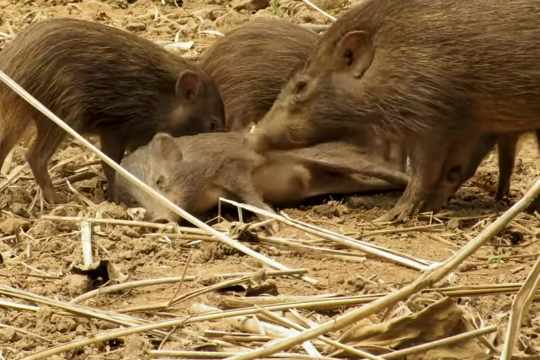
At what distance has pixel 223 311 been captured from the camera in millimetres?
4977

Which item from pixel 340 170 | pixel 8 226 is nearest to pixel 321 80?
pixel 340 170

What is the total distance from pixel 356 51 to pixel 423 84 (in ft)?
1.55

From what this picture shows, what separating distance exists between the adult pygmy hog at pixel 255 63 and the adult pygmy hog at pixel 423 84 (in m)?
0.74

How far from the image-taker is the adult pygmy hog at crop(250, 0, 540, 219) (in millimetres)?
6836

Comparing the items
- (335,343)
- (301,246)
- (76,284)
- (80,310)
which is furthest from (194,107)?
(335,343)

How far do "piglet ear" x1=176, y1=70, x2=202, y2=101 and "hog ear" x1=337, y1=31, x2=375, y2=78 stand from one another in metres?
1.23

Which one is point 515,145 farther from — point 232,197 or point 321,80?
point 232,197

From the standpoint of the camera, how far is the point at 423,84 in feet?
22.7

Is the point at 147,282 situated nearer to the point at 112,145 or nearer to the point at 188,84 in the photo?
the point at 112,145

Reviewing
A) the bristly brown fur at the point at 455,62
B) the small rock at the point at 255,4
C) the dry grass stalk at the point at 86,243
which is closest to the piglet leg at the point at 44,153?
the dry grass stalk at the point at 86,243

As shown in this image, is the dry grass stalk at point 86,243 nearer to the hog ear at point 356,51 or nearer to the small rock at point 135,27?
the hog ear at point 356,51

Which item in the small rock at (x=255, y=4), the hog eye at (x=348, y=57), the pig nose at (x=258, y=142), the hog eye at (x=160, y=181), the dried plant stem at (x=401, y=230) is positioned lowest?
the hog eye at (x=160, y=181)

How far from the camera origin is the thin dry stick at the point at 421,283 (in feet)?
12.7

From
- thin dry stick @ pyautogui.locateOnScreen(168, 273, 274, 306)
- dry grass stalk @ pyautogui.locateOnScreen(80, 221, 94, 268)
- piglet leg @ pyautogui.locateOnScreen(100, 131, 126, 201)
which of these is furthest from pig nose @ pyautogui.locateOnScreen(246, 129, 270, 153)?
thin dry stick @ pyautogui.locateOnScreen(168, 273, 274, 306)
